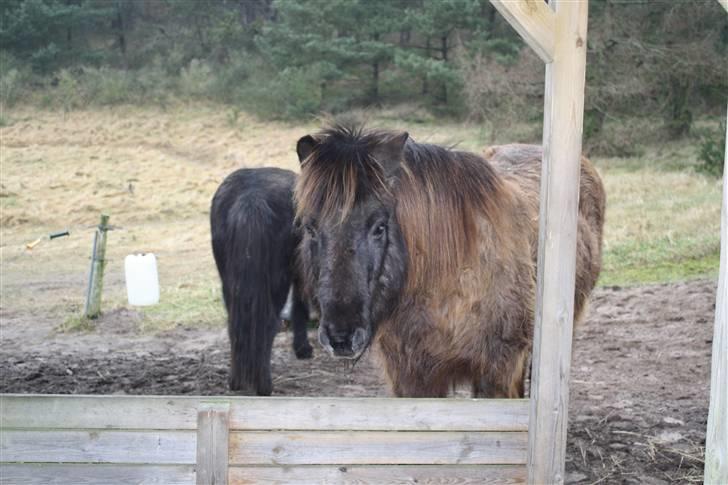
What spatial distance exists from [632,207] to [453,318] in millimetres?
10011

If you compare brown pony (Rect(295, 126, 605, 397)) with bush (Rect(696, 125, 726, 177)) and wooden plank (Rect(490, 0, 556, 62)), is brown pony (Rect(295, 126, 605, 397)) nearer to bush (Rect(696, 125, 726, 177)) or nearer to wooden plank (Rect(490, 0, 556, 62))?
wooden plank (Rect(490, 0, 556, 62))

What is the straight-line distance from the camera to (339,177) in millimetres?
3521

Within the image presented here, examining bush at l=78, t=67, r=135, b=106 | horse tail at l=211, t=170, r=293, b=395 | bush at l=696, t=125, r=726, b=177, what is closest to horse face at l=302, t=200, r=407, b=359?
horse tail at l=211, t=170, r=293, b=395

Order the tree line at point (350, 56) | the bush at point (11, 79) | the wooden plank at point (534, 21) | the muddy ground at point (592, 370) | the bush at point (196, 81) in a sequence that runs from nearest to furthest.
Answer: the wooden plank at point (534, 21)
the muddy ground at point (592, 370)
the tree line at point (350, 56)
the bush at point (11, 79)
the bush at point (196, 81)

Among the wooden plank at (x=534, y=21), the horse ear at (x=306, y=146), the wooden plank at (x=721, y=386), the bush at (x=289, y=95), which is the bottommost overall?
the wooden plank at (x=721, y=386)

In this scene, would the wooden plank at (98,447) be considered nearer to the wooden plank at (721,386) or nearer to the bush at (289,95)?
the wooden plank at (721,386)

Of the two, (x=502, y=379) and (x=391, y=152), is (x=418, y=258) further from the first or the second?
(x=502, y=379)

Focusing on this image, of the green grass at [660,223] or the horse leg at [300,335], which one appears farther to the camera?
the green grass at [660,223]

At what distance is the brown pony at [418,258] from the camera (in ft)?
11.4

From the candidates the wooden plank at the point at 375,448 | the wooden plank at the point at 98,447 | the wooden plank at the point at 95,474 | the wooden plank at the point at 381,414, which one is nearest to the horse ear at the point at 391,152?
the wooden plank at the point at 381,414

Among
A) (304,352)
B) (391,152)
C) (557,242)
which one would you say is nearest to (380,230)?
(391,152)

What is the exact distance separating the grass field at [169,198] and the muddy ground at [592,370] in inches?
23.2

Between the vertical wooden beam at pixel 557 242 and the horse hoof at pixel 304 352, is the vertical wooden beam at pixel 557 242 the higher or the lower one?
the higher one

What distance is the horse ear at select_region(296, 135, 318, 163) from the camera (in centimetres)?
363
